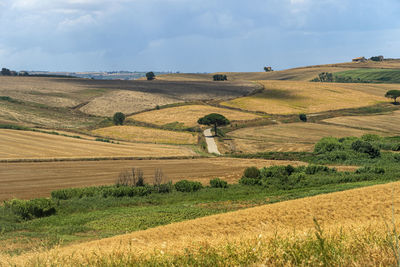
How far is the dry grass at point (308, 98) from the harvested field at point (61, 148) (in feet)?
189

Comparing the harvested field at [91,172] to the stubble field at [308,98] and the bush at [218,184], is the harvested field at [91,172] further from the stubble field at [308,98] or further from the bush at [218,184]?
the stubble field at [308,98]

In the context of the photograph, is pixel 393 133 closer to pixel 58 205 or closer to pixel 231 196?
pixel 231 196

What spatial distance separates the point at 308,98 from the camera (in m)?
152

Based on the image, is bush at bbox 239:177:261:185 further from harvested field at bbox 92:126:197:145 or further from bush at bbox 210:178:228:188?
harvested field at bbox 92:126:197:145

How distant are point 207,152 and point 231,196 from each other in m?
42.0

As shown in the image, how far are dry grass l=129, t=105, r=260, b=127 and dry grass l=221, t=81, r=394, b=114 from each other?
1110 centimetres

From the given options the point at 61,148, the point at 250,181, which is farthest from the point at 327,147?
the point at 61,148

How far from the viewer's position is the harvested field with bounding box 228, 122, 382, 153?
3457 inches

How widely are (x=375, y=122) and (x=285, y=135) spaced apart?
1284 inches

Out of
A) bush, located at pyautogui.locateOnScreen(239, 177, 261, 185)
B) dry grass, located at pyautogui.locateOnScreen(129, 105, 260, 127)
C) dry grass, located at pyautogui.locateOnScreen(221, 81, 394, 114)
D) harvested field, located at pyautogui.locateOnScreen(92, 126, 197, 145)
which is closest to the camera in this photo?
bush, located at pyautogui.locateOnScreen(239, 177, 261, 185)

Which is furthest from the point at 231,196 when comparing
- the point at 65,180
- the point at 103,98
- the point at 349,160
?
the point at 103,98

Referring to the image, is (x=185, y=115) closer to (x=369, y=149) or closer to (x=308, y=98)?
(x=308, y=98)

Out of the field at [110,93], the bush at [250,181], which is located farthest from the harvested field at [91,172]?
the field at [110,93]

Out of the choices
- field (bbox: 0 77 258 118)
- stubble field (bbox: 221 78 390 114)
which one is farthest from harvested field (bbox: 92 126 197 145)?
stubble field (bbox: 221 78 390 114)
